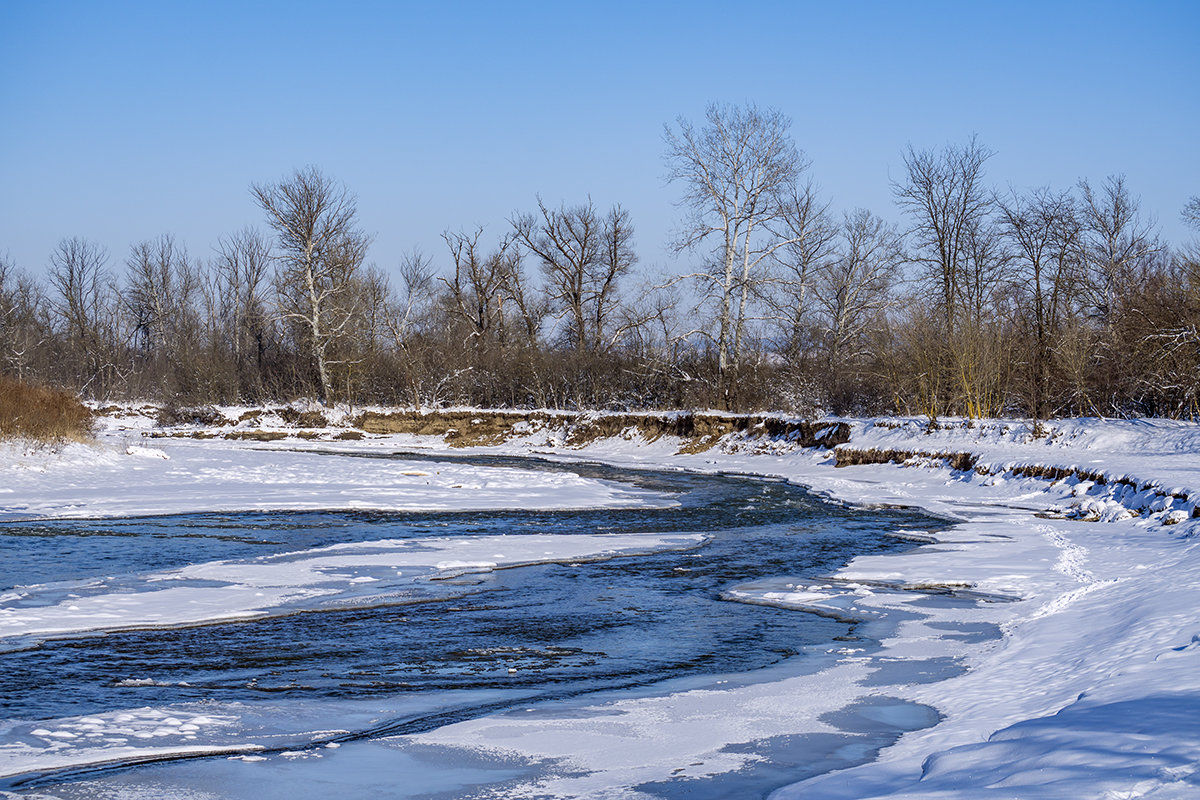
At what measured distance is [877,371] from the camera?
30.3m

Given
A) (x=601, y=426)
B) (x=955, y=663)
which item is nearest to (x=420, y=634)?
(x=955, y=663)

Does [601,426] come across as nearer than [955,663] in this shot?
No

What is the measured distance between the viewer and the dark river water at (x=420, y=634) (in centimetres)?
671

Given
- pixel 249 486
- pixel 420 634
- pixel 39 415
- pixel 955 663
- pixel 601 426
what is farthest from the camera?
pixel 601 426

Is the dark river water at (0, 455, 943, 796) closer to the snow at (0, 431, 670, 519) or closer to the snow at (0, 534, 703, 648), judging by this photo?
the snow at (0, 534, 703, 648)

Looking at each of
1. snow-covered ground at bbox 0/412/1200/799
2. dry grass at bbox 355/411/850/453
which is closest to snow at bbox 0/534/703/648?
snow-covered ground at bbox 0/412/1200/799

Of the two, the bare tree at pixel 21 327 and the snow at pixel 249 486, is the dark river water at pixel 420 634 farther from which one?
the bare tree at pixel 21 327

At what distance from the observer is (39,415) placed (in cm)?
2320

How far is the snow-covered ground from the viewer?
15.4 ft

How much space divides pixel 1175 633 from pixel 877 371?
24.0 meters

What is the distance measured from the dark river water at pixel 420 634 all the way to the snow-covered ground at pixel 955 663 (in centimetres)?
49

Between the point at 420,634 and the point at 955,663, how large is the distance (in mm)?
4479

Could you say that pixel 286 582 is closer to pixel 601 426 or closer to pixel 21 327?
pixel 601 426

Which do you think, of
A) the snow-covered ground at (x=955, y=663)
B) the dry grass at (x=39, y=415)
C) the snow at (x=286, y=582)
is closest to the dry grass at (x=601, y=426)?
the snow-covered ground at (x=955, y=663)
